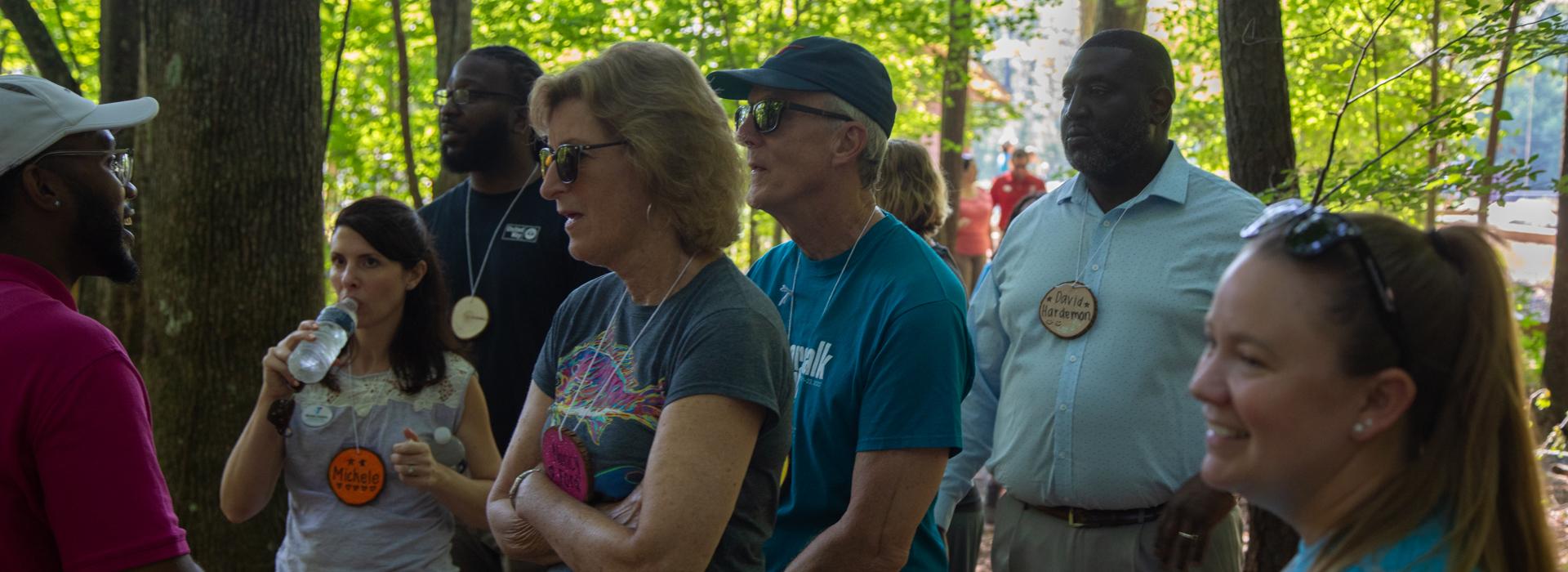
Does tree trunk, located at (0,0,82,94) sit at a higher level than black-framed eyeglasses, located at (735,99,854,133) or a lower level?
higher

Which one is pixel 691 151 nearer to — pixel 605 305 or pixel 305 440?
pixel 605 305

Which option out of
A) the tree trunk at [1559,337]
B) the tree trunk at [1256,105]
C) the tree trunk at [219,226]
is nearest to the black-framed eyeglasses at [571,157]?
the tree trunk at [219,226]

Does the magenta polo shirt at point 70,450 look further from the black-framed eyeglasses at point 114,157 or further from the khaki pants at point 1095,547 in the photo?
the khaki pants at point 1095,547

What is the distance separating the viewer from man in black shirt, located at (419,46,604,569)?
424cm

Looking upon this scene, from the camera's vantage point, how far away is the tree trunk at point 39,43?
19.1 ft

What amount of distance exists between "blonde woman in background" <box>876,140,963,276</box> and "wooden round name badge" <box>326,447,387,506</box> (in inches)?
84.7

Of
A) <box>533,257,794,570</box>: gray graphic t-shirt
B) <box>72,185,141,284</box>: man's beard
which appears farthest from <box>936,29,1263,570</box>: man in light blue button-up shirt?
<box>72,185,141,284</box>: man's beard

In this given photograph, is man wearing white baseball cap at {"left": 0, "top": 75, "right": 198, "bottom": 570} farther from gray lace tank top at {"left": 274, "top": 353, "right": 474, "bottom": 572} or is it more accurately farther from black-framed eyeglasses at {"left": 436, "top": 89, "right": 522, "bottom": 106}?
black-framed eyeglasses at {"left": 436, "top": 89, "right": 522, "bottom": 106}

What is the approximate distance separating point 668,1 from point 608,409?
9.39 meters

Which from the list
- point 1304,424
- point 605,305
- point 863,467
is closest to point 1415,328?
point 1304,424

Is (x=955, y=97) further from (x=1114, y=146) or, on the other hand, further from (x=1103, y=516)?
(x=1103, y=516)

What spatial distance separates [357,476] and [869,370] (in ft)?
5.26

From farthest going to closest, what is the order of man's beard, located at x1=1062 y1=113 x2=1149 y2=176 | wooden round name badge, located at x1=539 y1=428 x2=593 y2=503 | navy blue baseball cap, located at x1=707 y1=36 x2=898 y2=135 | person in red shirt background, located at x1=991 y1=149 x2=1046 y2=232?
person in red shirt background, located at x1=991 y1=149 x2=1046 y2=232
man's beard, located at x1=1062 y1=113 x2=1149 y2=176
navy blue baseball cap, located at x1=707 y1=36 x2=898 y2=135
wooden round name badge, located at x1=539 y1=428 x2=593 y2=503

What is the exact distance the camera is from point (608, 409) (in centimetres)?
231
